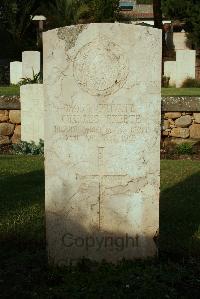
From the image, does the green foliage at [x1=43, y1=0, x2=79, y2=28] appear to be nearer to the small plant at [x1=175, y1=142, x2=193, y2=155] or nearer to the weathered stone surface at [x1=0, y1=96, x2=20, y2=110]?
the weathered stone surface at [x1=0, y1=96, x2=20, y2=110]

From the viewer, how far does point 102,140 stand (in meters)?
4.07

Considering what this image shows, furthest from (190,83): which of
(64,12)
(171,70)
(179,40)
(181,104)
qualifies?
(179,40)

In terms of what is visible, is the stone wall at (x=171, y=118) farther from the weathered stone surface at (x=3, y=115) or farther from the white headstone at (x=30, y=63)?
the white headstone at (x=30, y=63)

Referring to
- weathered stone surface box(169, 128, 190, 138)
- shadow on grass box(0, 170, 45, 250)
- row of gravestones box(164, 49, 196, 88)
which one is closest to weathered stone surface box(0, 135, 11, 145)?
weathered stone surface box(169, 128, 190, 138)

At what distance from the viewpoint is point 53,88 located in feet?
13.2

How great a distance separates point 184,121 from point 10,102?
3.01 meters

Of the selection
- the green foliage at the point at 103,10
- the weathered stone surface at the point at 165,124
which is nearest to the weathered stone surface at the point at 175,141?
the weathered stone surface at the point at 165,124

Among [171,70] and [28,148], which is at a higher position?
[171,70]

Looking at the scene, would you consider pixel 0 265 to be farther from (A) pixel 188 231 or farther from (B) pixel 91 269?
(A) pixel 188 231

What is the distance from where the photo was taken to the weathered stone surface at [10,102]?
33.3 feet

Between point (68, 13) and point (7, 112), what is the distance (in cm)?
2232

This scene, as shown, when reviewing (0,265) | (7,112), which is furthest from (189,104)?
(0,265)

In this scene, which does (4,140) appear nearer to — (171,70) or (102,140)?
(102,140)

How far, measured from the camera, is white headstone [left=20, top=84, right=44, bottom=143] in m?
9.54
